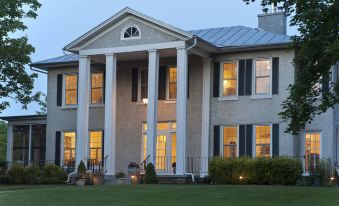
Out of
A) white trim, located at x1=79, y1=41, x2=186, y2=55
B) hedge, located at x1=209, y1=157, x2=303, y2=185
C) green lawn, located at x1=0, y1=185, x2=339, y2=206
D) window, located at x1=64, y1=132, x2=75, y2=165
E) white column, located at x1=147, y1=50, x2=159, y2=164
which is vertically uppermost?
white trim, located at x1=79, y1=41, x2=186, y2=55

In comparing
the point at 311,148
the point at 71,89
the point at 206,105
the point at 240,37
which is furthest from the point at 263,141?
the point at 71,89

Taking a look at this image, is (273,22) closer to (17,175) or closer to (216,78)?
(216,78)

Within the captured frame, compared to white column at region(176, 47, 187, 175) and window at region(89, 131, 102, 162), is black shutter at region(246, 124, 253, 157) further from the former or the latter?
window at region(89, 131, 102, 162)

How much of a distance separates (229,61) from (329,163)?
19.8 feet

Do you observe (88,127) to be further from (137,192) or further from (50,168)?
(137,192)

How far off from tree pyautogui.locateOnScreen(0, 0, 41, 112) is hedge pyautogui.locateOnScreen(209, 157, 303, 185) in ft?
34.6

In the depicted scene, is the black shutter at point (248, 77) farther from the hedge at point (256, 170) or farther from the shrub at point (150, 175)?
the shrub at point (150, 175)

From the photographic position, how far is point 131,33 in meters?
28.5

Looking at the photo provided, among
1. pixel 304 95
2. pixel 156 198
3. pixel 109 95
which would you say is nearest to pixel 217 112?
pixel 109 95

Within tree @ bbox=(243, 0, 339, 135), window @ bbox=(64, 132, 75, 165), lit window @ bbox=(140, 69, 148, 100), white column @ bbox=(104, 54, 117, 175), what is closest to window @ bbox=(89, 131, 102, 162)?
window @ bbox=(64, 132, 75, 165)

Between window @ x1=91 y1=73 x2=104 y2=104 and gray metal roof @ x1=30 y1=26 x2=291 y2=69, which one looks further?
window @ x1=91 y1=73 x2=104 y2=104

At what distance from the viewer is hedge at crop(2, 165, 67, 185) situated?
28844 millimetres

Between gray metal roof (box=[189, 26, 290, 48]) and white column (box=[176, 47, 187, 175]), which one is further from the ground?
gray metal roof (box=[189, 26, 290, 48])

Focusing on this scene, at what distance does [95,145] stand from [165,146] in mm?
3590
